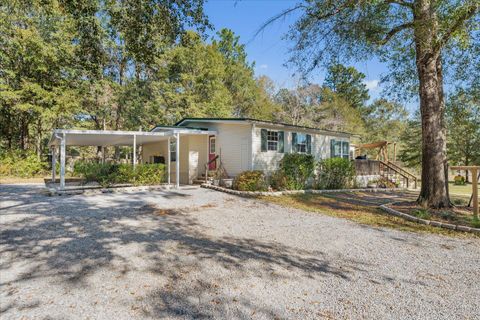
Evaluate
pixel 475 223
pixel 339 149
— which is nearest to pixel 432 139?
pixel 475 223

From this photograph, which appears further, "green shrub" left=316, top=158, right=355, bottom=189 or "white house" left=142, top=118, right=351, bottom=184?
"green shrub" left=316, top=158, right=355, bottom=189

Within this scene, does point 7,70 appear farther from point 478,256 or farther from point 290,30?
point 478,256

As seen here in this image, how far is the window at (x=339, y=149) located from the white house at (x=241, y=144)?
187mm

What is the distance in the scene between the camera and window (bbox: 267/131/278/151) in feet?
44.4

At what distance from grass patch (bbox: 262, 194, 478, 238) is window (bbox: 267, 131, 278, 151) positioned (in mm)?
3603

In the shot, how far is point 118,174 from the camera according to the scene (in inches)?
465

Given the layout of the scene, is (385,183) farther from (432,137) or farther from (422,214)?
(422,214)

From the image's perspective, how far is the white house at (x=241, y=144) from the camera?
12.9 meters

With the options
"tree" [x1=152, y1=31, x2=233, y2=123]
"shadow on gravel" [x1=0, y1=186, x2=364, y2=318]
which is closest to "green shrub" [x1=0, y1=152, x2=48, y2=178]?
"tree" [x1=152, y1=31, x2=233, y2=123]

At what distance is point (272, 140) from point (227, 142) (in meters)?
2.37

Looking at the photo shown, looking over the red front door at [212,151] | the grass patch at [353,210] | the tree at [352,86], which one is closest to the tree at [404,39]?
the grass patch at [353,210]

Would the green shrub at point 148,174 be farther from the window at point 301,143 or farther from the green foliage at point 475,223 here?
the green foliage at point 475,223

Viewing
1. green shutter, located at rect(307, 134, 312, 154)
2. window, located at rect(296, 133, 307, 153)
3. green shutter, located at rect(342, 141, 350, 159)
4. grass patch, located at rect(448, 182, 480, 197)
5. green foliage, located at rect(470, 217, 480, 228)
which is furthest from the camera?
green shutter, located at rect(342, 141, 350, 159)

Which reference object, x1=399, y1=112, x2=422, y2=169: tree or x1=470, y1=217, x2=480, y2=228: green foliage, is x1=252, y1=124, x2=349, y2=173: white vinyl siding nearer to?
x1=470, y1=217, x2=480, y2=228: green foliage
